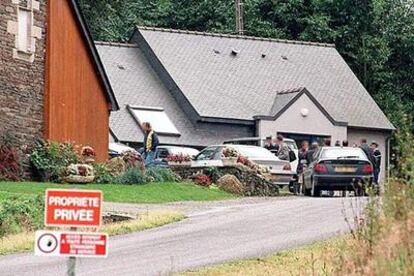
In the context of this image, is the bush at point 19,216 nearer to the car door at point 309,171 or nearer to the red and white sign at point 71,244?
the car door at point 309,171

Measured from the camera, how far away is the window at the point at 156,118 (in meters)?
47.7

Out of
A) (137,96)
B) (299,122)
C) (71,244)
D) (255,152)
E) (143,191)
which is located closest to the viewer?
(71,244)

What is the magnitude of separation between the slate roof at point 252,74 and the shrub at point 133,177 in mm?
18160

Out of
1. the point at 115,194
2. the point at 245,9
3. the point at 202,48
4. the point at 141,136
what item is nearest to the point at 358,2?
the point at 245,9

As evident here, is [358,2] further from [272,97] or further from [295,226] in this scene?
[295,226]

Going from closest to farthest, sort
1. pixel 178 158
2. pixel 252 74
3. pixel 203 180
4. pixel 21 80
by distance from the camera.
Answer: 1. pixel 21 80
2. pixel 203 180
3. pixel 178 158
4. pixel 252 74

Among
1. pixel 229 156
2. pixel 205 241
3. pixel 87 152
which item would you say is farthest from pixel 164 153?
pixel 205 241

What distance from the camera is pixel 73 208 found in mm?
8945

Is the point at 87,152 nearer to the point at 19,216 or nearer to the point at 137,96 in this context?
the point at 19,216

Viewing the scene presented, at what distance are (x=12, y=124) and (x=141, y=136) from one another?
53.2 feet

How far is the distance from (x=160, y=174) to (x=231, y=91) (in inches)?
770

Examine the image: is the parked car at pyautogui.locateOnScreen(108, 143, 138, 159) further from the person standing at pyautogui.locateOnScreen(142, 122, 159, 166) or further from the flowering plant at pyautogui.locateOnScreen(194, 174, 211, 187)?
the flowering plant at pyautogui.locateOnScreen(194, 174, 211, 187)

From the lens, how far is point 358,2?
59625mm

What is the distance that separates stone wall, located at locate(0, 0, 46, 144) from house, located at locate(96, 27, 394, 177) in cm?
1471
